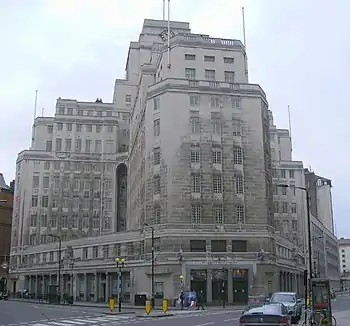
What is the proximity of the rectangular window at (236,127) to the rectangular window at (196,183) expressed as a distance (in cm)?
796

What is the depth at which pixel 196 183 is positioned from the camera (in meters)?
68.1

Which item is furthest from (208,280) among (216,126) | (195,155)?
(216,126)

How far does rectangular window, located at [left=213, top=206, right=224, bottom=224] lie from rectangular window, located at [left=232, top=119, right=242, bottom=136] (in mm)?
10335

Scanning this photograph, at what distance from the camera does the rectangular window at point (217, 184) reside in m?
68.4

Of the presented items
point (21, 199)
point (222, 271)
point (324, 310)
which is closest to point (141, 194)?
point (222, 271)

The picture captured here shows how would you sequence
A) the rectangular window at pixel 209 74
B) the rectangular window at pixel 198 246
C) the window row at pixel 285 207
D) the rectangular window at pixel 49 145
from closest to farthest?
the rectangular window at pixel 198 246 < the rectangular window at pixel 209 74 < the window row at pixel 285 207 < the rectangular window at pixel 49 145

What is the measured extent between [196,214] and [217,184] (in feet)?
16.1

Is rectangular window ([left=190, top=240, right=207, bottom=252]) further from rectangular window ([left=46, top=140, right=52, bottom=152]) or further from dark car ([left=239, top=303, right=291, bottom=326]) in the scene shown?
rectangular window ([left=46, top=140, right=52, bottom=152])

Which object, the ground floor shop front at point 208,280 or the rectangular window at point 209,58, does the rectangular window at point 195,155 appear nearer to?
the ground floor shop front at point 208,280

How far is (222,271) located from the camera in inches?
2554

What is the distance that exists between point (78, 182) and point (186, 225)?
151 ft

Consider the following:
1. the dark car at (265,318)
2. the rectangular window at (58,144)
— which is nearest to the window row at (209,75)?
the rectangular window at (58,144)

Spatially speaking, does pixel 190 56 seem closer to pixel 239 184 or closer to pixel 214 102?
pixel 214 102

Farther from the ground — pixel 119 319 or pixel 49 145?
pixel 49 145
